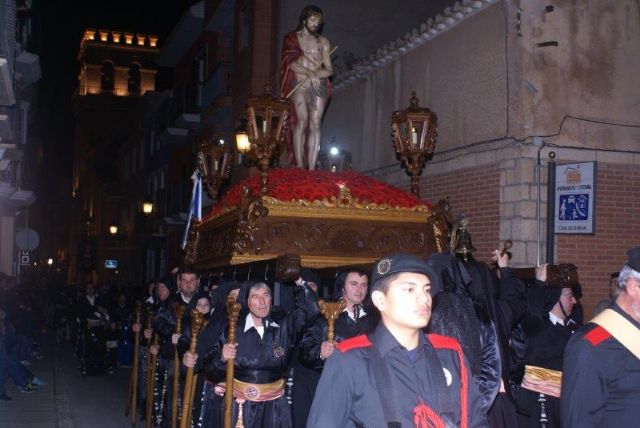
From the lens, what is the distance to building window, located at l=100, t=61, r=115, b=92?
220 feet

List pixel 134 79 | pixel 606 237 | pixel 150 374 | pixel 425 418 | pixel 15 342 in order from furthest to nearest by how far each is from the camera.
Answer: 1. pixel 134 79
2. pixel 15 342
3. pixel 606 237
4. pixel 150 374
5. pixel 425 418

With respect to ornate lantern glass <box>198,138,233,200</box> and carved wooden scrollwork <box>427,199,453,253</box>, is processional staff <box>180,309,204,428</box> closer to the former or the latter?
carved wooden scrollwork <box>427,199,453,253</box>

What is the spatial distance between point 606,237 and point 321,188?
202 inches

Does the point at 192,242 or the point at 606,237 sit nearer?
the point at 192,242

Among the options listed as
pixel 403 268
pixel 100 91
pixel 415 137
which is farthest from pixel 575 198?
pixel 100 91

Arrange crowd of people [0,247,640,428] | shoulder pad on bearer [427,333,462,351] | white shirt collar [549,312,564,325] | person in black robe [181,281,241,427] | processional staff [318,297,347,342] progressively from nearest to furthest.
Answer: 1. crowd of people [0,247,640,428]
2. shoulder pad on bearer [427,333,462,351]
3. processional staff [318,297,347,342]
4. person in black robe [181,281,241,427]
5. white shirt collar [549,312,564,325]

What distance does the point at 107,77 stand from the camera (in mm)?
67375

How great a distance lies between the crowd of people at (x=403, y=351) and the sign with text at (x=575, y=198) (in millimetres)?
2126

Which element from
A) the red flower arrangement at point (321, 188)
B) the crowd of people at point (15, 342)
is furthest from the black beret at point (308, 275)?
the crowd of people at point (15, 342)

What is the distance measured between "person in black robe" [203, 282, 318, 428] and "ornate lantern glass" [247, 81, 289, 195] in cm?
205

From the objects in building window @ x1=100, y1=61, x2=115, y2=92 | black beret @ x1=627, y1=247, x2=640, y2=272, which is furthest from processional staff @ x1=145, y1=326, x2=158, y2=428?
building window @ x1=100, y1=61, x2=115, y2=92

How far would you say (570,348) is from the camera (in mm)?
4180

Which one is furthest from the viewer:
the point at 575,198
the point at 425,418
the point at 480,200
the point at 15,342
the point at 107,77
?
the point at 107,77

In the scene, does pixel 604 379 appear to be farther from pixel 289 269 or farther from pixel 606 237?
pixel 606 237
